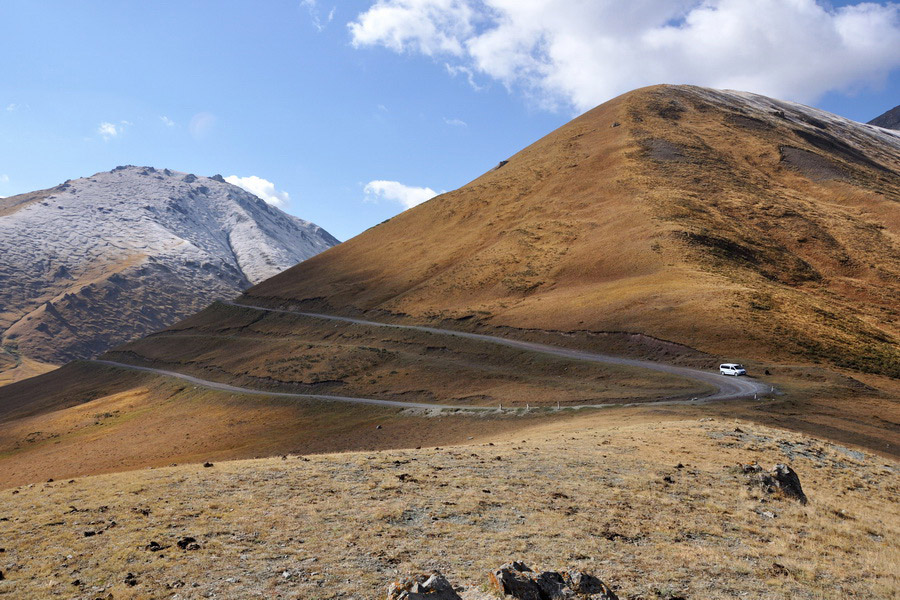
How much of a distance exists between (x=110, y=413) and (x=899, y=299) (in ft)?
356

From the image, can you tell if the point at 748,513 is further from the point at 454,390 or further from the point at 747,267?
the point at 747,267

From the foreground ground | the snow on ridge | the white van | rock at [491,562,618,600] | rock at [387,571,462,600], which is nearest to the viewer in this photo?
rock at [387,571,462,600]

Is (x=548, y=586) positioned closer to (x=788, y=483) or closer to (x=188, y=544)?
(x=188, y=544)

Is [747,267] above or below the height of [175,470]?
above

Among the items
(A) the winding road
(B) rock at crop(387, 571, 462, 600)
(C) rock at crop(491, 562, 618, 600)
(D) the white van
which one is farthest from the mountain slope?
Answer: (B) rock at crop(387, 571, 462, 600)

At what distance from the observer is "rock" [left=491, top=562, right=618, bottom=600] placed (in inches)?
373

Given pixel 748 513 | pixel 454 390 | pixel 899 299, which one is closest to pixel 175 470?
pixel 748 513

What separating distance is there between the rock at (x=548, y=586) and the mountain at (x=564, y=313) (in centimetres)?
2909

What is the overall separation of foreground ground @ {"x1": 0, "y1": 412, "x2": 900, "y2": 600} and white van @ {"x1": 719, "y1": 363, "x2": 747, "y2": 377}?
83.9 ft

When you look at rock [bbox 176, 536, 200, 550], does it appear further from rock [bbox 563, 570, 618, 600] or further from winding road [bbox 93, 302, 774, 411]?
winding road [bbox 93, 302, 774, 411]

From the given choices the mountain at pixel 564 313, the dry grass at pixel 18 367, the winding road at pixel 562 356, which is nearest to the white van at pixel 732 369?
the winding road at pixel 562 356

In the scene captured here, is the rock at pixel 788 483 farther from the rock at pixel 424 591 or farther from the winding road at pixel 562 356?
the winding road at pixel 562 356

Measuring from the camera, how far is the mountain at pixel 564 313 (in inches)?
1940

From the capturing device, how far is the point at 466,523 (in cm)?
1477
